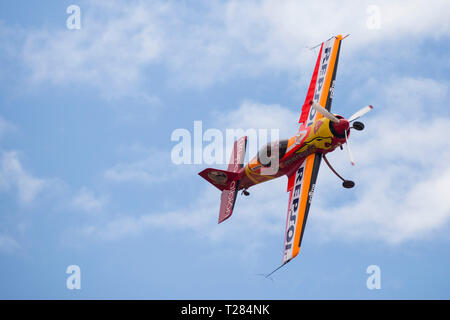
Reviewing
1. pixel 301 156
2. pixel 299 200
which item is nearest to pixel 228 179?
pixel 301 156

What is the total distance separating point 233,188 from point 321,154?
668 cm

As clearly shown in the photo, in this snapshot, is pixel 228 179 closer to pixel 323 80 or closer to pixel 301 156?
pixel 301 156

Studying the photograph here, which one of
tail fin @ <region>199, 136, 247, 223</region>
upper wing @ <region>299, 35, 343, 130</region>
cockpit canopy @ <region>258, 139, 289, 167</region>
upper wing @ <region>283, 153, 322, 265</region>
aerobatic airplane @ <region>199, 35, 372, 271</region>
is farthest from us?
tail fin @ <region>199, 136, 247, 223</region>

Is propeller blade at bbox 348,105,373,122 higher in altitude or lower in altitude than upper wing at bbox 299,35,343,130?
lower

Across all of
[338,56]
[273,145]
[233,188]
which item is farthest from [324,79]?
[233,188]

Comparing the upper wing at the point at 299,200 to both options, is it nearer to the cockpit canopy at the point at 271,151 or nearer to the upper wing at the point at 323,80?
the cockpit canopy at the point at 271,151

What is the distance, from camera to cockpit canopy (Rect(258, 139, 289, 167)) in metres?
43.0

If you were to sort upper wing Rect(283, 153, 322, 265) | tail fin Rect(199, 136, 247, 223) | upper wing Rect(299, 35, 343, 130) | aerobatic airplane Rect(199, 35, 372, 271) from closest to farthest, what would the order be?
upper wing Rect(283, 153, 322, 265), aerobatic airplane Rect(199, 35, 372, 271), upper wing Rect(299, 35, 343, 130), tail fin Rect(199, 136, 247, 223)

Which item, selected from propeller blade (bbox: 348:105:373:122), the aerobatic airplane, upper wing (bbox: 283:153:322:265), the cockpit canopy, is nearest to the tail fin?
the aerobatic airplane

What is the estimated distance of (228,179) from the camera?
46.1m

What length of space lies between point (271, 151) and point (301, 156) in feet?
7.26

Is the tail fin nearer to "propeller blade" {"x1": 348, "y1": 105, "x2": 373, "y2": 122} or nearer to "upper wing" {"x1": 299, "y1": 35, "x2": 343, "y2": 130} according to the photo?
"upper wing" {"x1": 299, "y1": 35, "x2": 343, "y2": 130}

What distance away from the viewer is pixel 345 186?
137ft
